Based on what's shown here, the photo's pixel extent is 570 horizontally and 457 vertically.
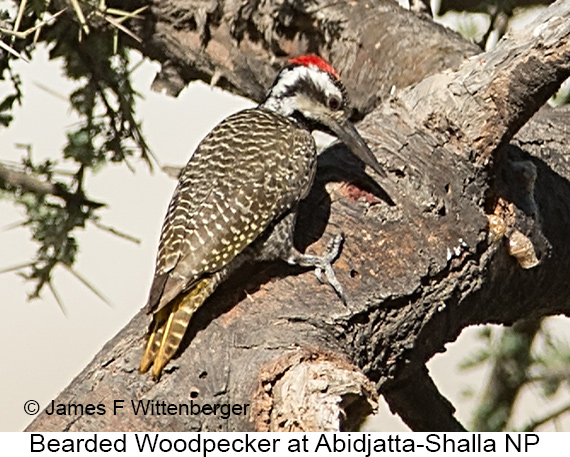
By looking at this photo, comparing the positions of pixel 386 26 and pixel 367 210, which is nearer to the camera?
pixel 367 210

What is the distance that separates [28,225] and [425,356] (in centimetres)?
128

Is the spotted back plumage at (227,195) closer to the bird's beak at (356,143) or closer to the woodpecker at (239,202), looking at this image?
the woodpecker at (239,202)

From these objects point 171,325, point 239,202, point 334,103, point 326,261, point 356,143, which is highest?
point 334,103

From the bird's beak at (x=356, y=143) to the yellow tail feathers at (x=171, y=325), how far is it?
0.64 m

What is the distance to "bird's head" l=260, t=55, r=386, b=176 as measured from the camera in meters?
4.11

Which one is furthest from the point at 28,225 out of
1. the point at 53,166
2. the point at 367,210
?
the point at 367,210

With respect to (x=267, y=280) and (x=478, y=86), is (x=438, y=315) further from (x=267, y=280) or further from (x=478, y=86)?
(x=478, y=86)

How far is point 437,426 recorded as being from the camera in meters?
3.52

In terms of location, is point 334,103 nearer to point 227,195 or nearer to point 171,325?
point 227,195

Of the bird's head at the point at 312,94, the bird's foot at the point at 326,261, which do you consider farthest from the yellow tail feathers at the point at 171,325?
the bird's head at the point at 312,94

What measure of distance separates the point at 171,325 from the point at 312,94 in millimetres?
1448

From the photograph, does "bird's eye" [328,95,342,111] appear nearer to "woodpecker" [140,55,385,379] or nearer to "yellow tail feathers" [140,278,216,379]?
"woodpecker" [140,55,385,379]

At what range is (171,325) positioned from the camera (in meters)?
2.97

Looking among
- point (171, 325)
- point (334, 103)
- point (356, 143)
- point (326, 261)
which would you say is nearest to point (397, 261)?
point (326, 261)
